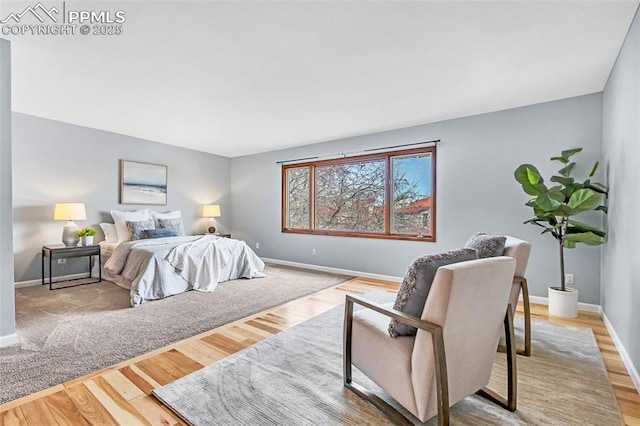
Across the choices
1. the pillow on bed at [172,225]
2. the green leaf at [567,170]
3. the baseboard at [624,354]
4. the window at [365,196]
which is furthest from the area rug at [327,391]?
the pillow on bed at [172,225]

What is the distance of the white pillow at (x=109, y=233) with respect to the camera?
4.86m

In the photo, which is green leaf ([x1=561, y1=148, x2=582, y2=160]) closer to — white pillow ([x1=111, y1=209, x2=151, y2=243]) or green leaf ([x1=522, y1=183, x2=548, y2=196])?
green leaf ([x1=522, y1=183, x2=548, y2=196])

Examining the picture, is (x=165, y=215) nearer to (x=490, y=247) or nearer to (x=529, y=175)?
(x=490, y=247)

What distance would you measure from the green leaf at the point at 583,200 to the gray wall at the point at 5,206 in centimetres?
503

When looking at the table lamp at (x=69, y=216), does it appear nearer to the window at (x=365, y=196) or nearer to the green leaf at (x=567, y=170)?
the window at (x=365, y=196)

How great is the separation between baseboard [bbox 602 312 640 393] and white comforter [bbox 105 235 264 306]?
4098mm

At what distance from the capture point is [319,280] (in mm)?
4699

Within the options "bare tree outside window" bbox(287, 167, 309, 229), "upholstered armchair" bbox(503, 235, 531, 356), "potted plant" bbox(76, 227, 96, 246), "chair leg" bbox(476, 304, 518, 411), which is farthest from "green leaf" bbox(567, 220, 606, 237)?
"potted plant" bbox(76, 227, 96, 246)


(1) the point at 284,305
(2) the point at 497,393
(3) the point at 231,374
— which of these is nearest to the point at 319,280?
(1) the point at 284,305

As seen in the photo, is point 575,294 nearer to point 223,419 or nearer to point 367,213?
point 367,213

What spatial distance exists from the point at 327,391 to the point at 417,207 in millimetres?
Answer: 3337

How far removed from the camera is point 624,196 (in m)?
2.40

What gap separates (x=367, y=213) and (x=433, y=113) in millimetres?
1898

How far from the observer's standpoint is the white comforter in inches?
142
